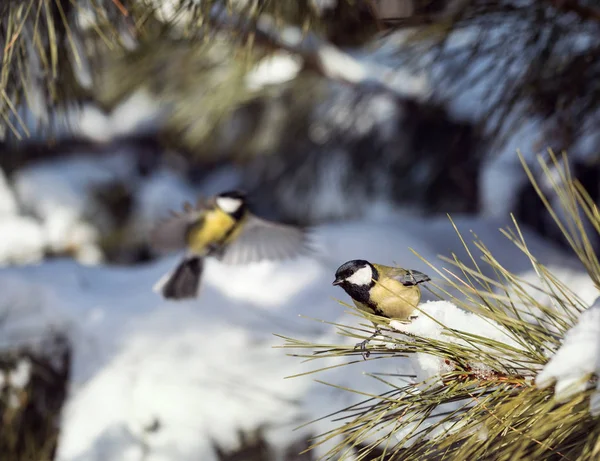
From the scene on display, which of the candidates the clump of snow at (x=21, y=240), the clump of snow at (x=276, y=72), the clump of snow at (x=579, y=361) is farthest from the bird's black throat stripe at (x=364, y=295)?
the clump of snow at (x=21, y=240)

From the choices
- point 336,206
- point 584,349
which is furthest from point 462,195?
point 584,349

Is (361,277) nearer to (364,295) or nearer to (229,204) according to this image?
(364,295)

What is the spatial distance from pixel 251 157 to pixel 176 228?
5.14 ft

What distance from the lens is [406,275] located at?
0.87 m

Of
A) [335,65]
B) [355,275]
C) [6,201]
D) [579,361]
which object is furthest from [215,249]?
[6,201]

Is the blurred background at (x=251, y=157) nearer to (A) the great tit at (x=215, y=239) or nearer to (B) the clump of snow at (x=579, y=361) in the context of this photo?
(A) the great tit at (x=215, y=239)

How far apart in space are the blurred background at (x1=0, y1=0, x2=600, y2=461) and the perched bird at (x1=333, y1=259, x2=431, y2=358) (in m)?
0.27

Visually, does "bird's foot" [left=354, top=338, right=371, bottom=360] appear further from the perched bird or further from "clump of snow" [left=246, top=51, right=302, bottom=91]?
"clump of snow" [left=246, top=51, right=302, bottom=91]

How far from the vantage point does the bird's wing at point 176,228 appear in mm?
1581

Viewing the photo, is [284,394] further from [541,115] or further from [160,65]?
[160,65]

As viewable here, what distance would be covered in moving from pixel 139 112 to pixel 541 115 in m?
2.49

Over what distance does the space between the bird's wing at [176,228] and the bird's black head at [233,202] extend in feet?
0.28

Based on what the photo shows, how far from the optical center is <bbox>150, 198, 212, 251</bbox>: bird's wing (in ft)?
5.19

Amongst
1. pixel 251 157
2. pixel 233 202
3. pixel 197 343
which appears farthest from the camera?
pixel 251 157
